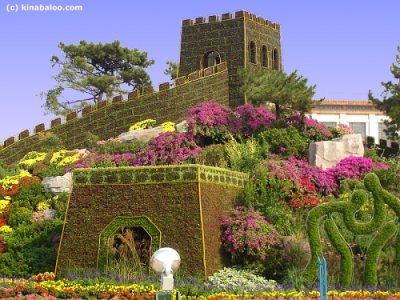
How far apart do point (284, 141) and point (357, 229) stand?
36.3 ft

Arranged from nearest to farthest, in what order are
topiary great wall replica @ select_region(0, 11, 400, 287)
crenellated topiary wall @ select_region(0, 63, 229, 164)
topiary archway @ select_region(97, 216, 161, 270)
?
topiary great wall replica @ select_region(0, 11, 400, 287) → topiary archway @ select_region(97, 216, 161, 270) → crenellated topiary wall @ select_region(0, 63, 229, 164)

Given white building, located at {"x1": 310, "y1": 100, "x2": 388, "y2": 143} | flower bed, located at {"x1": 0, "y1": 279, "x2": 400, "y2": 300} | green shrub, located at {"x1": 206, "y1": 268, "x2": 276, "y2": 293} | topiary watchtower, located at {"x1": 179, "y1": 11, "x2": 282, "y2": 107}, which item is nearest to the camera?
flower bed, located at {"x1": 0, "y1": 279, "x2": 400, "y2": 300}

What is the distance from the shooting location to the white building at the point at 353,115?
68.9 m

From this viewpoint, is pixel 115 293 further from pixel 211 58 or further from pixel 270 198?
pixel 211 58

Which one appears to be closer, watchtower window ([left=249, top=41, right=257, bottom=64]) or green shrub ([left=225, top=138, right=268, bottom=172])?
green shrub ([left=225, top=138, right=268, bottom=172])

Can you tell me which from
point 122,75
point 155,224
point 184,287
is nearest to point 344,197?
point 155,224

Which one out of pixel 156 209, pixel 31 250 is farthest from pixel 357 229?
pixel 31 250

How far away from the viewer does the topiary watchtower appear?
41.1m

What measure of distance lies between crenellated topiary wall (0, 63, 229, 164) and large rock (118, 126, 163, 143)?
8.31 feet

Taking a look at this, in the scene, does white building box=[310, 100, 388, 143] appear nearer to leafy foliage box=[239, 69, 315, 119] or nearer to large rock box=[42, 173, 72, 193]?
leafy foliage box=[239, 69, 315, 119]

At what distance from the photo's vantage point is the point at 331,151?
28797 millimetres

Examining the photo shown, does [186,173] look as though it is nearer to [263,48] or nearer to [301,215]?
[301,215]

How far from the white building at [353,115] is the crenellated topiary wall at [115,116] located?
104ft

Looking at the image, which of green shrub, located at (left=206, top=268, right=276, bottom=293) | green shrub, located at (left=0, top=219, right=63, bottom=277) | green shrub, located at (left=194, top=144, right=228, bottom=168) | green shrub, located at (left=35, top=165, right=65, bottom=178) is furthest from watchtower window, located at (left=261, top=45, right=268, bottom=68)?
green shrub, located at (left=206, top=268, right=276, bottom=293)
